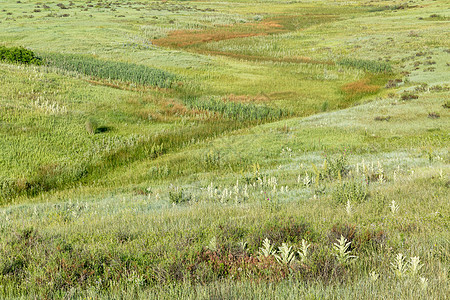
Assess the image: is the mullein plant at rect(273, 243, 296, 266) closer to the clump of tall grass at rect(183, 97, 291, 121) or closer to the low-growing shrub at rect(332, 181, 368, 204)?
the low-growing shrub at rect(332, 181, 368, 204)

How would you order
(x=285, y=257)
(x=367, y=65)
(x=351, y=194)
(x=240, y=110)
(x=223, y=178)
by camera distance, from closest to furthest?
(x=285, y=257) → (x=351, y=194) → (x=223, y=178) → (x=240, y=110) → (x=367, y=65)

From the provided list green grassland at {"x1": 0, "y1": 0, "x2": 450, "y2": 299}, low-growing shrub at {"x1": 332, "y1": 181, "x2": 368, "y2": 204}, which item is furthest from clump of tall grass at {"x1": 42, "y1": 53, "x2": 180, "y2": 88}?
low-growing shrub at {"x1": 332, "y1": 181, "x2": 368, "y2": 204}

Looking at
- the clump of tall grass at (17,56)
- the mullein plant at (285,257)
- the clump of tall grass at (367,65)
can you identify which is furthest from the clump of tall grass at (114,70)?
the mullein plant at (285,257)

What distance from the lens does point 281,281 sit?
3715 mm

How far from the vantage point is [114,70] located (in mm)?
35312

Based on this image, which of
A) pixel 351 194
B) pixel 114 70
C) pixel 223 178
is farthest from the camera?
pixel 114 70

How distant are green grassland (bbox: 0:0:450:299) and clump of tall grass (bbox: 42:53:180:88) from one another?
0.78ft

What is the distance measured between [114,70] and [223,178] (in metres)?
27.2

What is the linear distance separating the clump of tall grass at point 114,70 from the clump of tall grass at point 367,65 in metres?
24.5

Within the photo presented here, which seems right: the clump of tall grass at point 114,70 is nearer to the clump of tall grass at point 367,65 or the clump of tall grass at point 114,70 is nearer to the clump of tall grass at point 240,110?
the clump of tall grass at point 240,110

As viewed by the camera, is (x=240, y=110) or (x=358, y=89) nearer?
(x=240, y=110)

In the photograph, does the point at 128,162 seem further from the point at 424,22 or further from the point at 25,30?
the point at 424,22

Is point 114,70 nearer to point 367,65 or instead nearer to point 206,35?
point 367,65

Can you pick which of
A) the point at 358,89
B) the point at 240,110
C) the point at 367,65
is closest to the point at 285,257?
the point at 240,110
